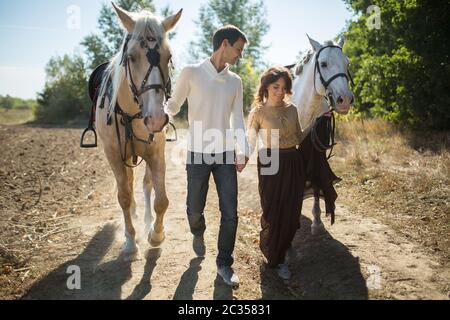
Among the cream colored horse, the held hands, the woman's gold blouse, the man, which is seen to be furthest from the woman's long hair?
the cream colored horse

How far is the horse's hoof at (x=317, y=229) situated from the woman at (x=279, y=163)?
1232 mm

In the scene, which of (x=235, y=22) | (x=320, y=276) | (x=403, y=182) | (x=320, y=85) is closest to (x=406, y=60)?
(x=403, y=182)

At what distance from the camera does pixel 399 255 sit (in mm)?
3957

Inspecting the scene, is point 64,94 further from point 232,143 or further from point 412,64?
point 232,143

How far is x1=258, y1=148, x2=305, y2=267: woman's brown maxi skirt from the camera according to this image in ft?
11.8

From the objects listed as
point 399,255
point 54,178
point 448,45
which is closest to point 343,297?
point 399,255

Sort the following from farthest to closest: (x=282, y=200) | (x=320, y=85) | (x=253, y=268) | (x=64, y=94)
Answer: (x=64, y=94), (x=320, y=85), (x=253, y=268), (x=282, y=200)

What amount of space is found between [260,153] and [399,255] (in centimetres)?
200

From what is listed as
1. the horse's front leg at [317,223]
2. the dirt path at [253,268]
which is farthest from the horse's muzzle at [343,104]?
the dirt path at [253,268]

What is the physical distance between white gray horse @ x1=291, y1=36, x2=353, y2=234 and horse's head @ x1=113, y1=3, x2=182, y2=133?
183cm

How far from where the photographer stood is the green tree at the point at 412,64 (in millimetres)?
8914

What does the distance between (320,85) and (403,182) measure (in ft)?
9.68

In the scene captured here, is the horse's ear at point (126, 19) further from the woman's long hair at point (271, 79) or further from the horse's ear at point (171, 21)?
the woman's long hair at point (271, 79)

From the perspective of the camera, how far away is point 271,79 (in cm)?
351
